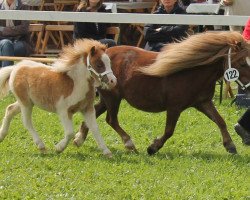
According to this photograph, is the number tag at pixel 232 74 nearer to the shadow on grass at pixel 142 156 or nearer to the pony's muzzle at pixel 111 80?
the shadow on grass at pixel 142 156

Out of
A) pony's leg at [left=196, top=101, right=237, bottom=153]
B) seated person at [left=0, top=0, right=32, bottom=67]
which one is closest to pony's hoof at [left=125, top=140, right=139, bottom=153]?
pony's leg at [left=196, top=101, right=237, bottom=153]

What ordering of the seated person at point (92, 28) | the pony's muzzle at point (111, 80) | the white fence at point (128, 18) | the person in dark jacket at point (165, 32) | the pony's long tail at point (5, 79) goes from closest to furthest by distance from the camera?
1. the pony's muzzle at point (111, 80)
2. the pony's long tail at point (5, 79)
3. the white fence at point (128, 18)
4. the person in dark jacket at point (165, 32)
5. the seated person at point (92, 28)

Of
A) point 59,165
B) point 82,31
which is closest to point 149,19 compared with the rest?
point 82,31

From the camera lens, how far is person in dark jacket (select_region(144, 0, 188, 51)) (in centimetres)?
1331

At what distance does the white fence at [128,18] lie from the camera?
13070mm

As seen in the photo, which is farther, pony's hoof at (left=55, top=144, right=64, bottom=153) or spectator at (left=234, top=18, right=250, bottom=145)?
spectator at (left=234, top=18, right=250, bottom=145)

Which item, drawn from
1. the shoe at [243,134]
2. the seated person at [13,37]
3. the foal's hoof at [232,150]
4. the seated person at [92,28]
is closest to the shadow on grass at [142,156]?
the foal's hoof at [232,150]

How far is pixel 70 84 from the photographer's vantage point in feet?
30.5

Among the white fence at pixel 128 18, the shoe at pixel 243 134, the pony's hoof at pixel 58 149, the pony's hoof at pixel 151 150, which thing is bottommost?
the shoe at pixel 243 134

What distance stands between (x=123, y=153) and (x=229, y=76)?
1445mm

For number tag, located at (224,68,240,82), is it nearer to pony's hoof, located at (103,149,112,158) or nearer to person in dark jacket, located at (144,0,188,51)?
pony's hoof, located at (103,149,112,158)

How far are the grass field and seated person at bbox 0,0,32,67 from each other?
3754 mm

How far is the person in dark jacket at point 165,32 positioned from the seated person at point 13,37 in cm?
248

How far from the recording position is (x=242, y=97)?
12914 mm
